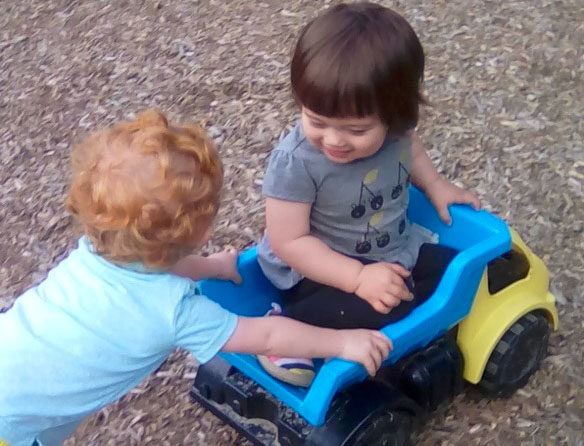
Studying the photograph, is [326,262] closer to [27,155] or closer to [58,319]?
[58,319]

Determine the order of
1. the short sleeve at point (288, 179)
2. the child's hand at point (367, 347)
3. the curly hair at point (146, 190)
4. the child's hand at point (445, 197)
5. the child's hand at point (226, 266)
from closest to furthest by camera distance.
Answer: the curly hair at point (146, 190), the child's hand at point (367, 347), the short sleeve at point (288, 179), the child's hand at point (226, 266), the child's hand at point (445, 197)

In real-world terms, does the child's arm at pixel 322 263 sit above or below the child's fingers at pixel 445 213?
above

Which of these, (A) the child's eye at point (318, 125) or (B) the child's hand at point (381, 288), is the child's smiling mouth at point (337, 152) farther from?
(B) the child's hand at point (381, 288)

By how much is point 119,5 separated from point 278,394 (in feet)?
8.68

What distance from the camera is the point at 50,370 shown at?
172 cm

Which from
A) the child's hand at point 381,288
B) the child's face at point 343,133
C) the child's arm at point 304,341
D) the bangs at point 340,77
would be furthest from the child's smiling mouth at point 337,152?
the child's arm at point 304,341

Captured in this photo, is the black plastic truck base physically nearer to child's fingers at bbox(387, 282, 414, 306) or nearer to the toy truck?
the toy truck

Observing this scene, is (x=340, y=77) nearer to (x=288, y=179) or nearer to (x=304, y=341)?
(x=288, y=179)

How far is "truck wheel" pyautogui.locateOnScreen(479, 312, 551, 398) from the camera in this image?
7.05 feet

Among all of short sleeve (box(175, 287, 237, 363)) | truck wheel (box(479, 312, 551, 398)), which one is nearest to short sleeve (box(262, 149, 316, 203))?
short sleeve (box(175, 287, 237, 363))

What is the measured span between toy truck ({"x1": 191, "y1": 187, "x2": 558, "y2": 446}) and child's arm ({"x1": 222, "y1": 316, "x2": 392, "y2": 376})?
3 centimetres

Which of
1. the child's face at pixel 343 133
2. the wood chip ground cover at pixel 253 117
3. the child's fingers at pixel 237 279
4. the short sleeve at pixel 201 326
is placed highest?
the child's face at pixel 343 133

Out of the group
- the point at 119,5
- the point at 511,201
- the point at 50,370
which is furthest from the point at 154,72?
the point at 50,370

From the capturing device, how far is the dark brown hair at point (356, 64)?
5.79ft
